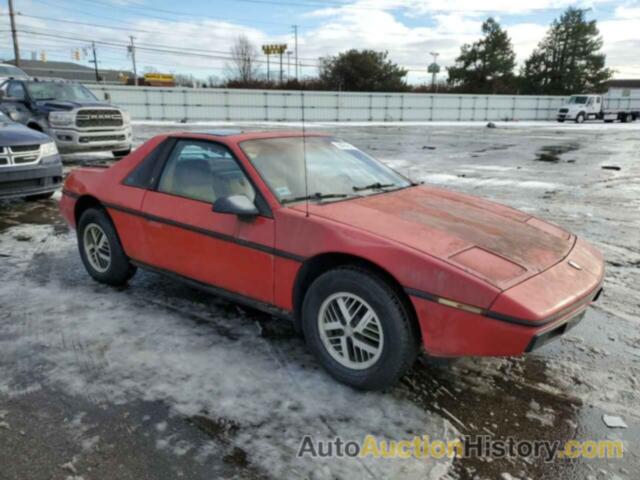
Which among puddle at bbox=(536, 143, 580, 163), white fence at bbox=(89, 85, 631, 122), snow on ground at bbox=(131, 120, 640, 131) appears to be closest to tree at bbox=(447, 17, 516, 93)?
white fence at bbox=(89, 85, 631, 122)

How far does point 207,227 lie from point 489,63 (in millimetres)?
64464

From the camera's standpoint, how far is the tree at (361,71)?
174 ft

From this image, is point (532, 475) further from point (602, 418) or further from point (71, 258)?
point (71, 258)

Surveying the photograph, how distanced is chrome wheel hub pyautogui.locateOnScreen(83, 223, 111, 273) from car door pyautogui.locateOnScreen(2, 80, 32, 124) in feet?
28.5

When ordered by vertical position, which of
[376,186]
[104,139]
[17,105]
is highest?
[17,105]

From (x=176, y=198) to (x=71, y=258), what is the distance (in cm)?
217

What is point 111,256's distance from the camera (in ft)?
13.4

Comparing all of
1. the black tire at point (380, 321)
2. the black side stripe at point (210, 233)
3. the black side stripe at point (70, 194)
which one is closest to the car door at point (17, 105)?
the black side stripe at point (70, 194)

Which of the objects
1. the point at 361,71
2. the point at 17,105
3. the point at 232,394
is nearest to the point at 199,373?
the point at 232,394

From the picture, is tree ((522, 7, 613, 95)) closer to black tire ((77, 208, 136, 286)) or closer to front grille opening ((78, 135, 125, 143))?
front grille opening ((78, 135, 125, 143))

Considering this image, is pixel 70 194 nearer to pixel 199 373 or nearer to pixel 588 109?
pixel 199 373

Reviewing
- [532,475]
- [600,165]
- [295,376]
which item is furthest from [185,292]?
[600,165]

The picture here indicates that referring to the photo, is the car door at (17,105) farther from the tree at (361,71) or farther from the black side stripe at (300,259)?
the tree at (361,71)

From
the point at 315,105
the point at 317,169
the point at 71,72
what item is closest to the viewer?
the point at 317,169
